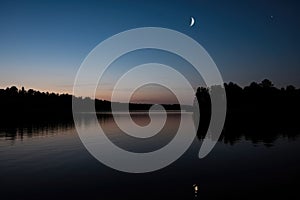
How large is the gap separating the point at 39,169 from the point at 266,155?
1151 inches

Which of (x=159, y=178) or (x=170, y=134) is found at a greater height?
(x=170, y=134)

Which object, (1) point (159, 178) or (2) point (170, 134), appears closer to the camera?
(1) point (159, 178)

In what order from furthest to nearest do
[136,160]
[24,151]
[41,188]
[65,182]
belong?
1. [24,151]
2. [136,160]
3. [65,182]
4. [41,188]

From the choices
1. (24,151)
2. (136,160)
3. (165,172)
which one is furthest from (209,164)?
(24,151)

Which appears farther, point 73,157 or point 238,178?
point 73,157

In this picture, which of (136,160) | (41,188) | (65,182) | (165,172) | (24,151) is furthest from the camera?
(24,151)

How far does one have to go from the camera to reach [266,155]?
3584 cm

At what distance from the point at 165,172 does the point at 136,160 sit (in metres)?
7.60

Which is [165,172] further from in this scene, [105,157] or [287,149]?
[287,149]

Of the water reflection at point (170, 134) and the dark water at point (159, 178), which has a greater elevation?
the water reflection at point (170, 134)

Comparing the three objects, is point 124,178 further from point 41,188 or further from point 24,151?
point 24,151

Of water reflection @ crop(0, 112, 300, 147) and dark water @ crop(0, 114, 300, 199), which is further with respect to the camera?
water reflection @ crop(0, 112, 300, 147)

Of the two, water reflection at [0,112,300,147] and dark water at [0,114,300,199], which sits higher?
water reflection at [0,112,300,147]

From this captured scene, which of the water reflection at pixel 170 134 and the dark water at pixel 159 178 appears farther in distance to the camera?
the water reflection at pixel 170 134
